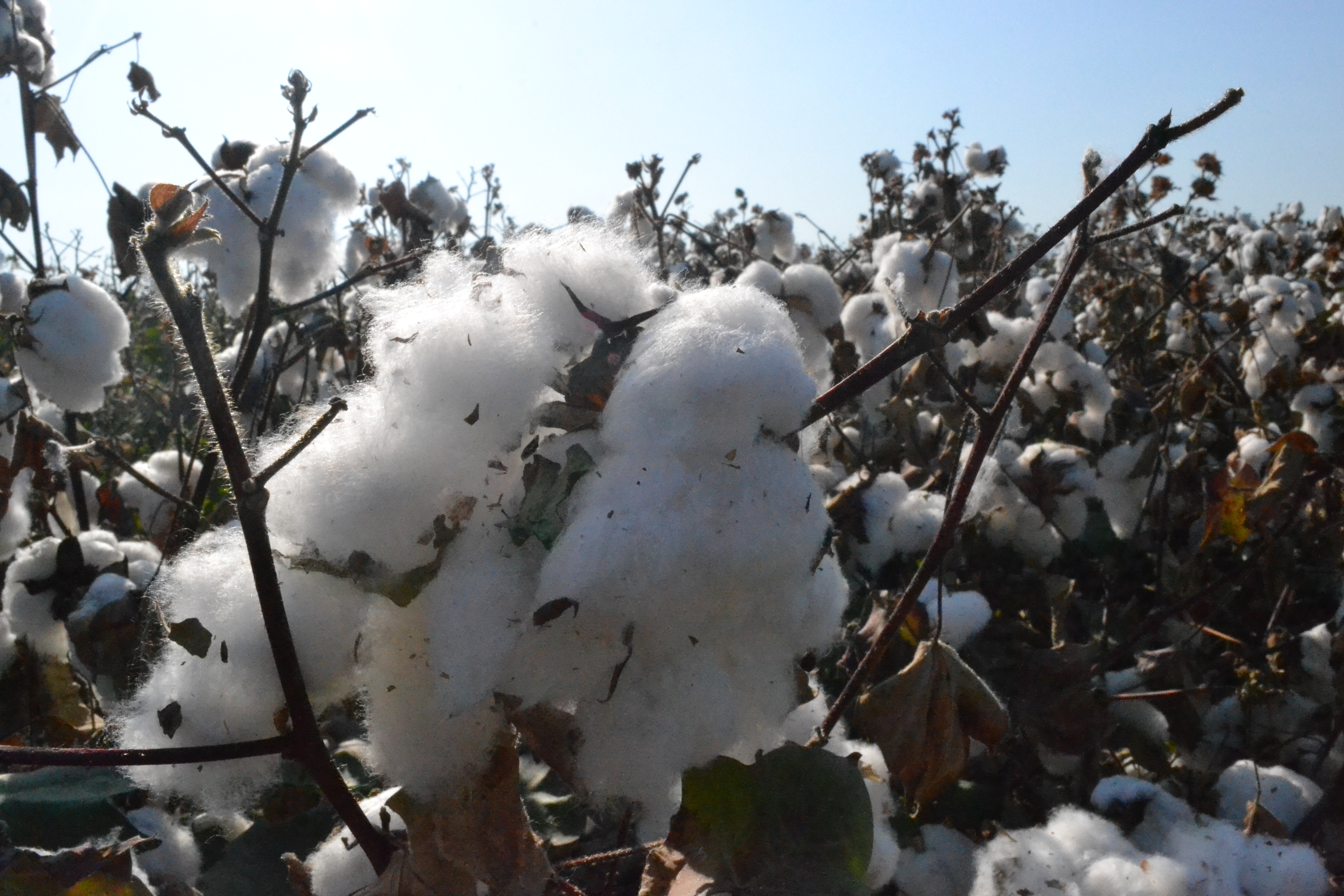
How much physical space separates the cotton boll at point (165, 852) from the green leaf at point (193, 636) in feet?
1.37

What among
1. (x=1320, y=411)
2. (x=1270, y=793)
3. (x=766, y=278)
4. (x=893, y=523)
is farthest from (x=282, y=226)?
(x=1320, y=411)

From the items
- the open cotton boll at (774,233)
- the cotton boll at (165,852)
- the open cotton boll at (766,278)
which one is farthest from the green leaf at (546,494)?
the open cotton boll at (774,233)

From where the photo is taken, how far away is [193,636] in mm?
739

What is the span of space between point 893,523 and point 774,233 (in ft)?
5.85

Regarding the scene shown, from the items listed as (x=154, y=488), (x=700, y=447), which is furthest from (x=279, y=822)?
(x=700, y=447)

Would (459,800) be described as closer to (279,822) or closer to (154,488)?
(279,822)

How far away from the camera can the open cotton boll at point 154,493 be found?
2162mm

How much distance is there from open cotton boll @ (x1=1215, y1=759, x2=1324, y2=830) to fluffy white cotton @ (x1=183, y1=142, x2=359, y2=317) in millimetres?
1882

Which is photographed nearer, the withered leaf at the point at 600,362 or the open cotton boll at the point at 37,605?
the withered leaf at the point at 600,362

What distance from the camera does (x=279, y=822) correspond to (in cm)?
113

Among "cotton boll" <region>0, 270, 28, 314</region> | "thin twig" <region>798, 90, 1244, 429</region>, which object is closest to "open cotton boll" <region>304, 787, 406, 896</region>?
"thin twig" <region>798, 90, 1244, 429</region>

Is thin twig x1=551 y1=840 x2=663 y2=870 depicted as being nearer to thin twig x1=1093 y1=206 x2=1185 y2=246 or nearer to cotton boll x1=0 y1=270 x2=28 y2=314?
thin twig x1=1093 y1=206 x2=1185 y2=246

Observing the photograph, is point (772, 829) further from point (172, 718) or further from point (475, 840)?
point (172, 718)

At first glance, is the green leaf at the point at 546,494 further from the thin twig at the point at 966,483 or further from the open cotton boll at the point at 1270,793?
the open cotton boll at the point at 1270,793
